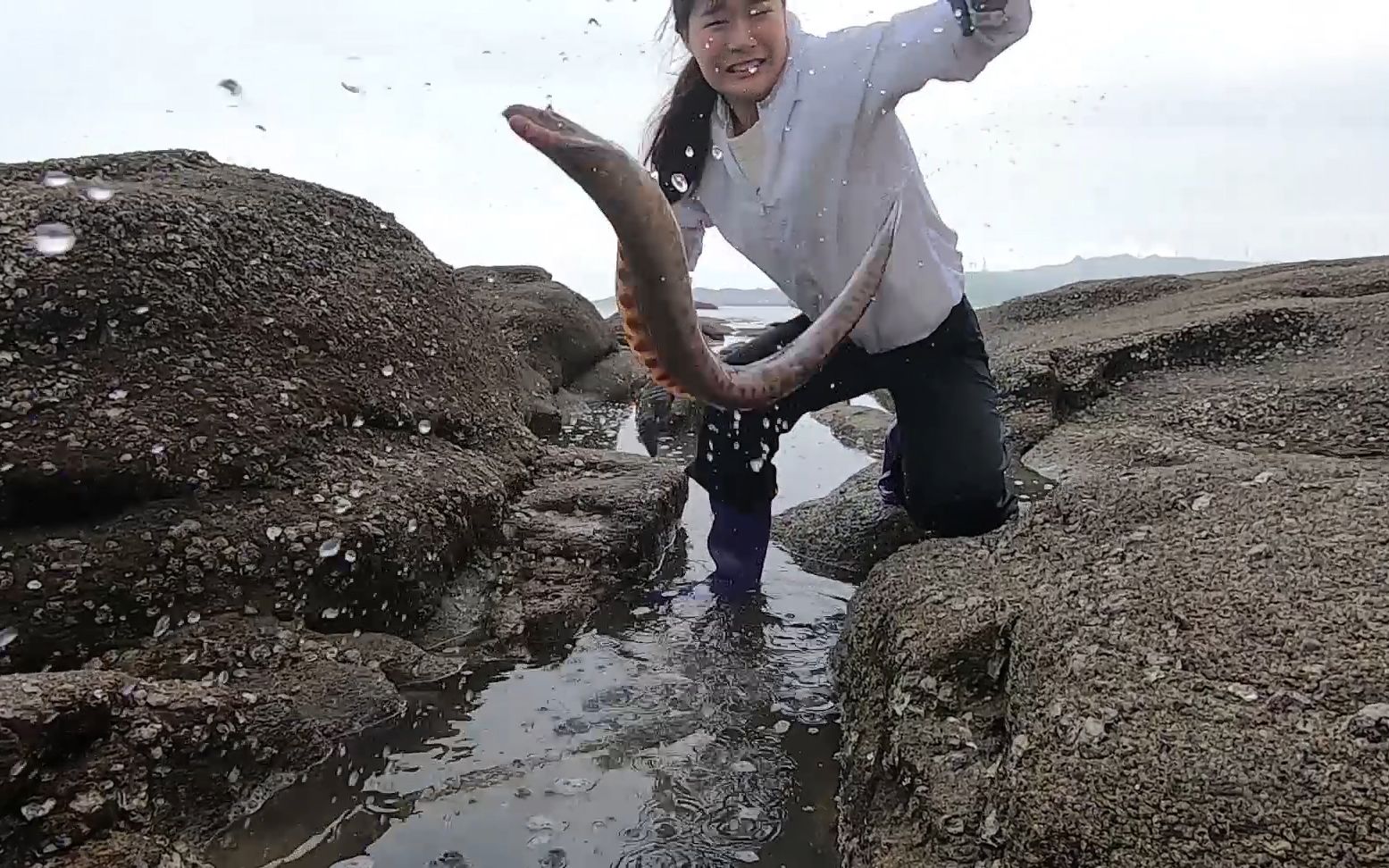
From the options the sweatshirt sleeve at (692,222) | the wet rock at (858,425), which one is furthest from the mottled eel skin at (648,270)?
the wet rock at (858,425)

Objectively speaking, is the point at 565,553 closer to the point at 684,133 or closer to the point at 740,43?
the point at 684,133

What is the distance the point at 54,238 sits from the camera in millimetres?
2859

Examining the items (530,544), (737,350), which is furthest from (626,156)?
(530,544)

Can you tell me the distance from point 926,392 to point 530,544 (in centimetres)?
147

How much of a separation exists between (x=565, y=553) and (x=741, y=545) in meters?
0.64

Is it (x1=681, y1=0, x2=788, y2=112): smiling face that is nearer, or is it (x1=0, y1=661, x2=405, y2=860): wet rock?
(x1=0, y1=661, x2=405, y2=860): wet rock

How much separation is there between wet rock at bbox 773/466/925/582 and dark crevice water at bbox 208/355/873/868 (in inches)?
27.1

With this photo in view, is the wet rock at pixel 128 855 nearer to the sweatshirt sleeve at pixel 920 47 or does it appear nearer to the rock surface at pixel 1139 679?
the rock surface at pixel 1139 679

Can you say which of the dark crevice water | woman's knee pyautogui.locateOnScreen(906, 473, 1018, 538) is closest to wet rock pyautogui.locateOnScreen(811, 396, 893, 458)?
woman's knee pyautogui.locateOnScreen(906, 473, 1018, 538)

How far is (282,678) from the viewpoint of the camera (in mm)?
2455

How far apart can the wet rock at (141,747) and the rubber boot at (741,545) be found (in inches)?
59.3

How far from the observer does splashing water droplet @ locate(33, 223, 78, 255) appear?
2.82 meters

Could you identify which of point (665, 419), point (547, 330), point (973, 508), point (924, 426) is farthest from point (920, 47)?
point (547, 330)

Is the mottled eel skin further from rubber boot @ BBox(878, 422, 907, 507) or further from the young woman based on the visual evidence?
rubber boot @ BBox(878, 422, 907, 507)
